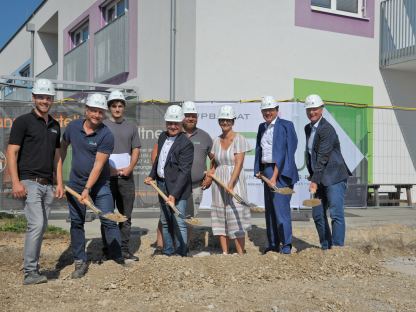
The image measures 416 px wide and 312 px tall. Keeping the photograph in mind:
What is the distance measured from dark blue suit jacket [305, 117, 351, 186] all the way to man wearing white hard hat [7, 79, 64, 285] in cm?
301

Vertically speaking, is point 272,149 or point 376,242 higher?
point 272,149

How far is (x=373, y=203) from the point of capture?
11273 millimetres

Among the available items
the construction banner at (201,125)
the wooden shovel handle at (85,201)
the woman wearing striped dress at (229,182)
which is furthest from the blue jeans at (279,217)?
the construction banner at (201,125)

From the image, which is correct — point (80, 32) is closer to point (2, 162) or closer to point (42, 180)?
point (2, 162)

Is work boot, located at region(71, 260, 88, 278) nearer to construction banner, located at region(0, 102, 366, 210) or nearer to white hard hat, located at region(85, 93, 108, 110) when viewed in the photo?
white hard hat, located at region(85, 93, 108, 110)

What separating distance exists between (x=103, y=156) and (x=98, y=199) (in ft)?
1.62

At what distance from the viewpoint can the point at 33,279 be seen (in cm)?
491

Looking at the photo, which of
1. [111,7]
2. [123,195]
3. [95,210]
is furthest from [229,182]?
[111,7]

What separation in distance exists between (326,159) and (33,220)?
3322 mm

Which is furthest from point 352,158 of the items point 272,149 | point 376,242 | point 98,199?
point 98,199

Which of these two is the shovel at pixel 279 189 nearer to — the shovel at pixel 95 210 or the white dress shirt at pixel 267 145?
the white dress shirt at pixel 267 145

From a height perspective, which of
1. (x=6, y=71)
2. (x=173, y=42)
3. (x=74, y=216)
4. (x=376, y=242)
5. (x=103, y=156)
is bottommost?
(x=376, y=242)

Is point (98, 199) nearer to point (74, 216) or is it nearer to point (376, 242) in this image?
point (74, 216)

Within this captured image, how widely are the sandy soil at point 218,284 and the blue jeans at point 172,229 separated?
0.44m
